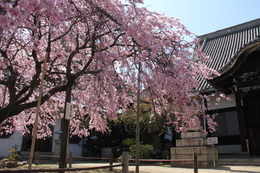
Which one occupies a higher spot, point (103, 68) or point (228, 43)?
point (228, 43)

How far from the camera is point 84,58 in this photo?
8.06 m

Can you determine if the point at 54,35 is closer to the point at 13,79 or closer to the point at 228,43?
the point at 13,79

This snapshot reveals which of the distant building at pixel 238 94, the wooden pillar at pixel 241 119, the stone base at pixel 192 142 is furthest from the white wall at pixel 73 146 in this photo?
the wooden pillar at pixel 241 119

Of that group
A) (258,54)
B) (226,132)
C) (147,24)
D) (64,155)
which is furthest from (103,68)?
(226,132)

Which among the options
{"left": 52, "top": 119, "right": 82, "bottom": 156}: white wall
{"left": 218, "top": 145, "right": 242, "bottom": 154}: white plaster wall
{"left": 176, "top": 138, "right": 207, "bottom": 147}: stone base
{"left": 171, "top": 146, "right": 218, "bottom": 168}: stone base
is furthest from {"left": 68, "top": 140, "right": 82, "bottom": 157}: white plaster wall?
{"left": 218, "top": 145, "right": 242, "bottom": 154}: white plaster wall

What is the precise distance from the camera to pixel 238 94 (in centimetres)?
1088

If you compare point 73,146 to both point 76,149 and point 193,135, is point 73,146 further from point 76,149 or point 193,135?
point 193,135

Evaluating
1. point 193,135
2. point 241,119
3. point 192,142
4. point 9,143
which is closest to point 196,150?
point 192,142

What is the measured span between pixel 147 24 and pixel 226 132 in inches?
384

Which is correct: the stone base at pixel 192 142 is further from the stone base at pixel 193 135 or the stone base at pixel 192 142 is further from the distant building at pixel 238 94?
the distant building at pixel 238 94

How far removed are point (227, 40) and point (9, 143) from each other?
56.4ft

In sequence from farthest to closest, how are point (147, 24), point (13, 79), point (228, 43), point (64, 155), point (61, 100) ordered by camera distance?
point (228, 43), point (61, 100), point (13, 79), point (147, 24), point (64, 155)

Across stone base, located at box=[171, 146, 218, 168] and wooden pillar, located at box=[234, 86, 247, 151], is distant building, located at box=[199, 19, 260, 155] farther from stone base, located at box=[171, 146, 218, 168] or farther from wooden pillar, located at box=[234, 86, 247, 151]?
stone base, located at box=[171, 146, 218, 168]

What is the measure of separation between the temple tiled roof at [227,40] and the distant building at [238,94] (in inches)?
2.5
